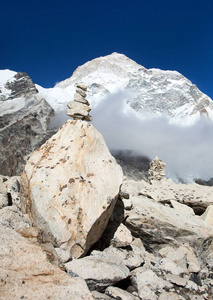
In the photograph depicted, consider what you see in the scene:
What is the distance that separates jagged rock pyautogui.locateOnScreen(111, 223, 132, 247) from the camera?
672cm

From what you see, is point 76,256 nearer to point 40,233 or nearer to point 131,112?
point 40,233

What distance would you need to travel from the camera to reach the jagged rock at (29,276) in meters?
2.97

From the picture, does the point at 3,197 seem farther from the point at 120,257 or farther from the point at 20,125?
the point at 20,125

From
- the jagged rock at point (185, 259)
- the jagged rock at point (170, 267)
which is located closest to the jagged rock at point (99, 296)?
the jagged rock at point (170, 267)

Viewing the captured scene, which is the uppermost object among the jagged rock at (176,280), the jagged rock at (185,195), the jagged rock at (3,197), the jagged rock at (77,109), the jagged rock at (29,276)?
the jagged rock at (77,109)

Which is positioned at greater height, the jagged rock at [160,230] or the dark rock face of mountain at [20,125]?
the dark rock face of mountain at [20,125]

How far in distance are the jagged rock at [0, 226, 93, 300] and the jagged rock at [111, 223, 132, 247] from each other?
3.41 m

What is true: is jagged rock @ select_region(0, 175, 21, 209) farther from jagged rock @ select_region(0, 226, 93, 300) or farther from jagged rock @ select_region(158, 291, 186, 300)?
jagged rock @ select_region(158, 291, 186, 300)

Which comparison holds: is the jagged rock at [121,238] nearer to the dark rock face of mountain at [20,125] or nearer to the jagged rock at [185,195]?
the jagged rock at [185,195]

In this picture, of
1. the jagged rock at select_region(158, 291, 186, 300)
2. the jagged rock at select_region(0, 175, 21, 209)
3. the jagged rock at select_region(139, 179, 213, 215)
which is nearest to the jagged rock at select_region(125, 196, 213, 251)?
the jagged rock at select_region(158, 291, 186, 300)

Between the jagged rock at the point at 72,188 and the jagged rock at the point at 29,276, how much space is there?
1.34m

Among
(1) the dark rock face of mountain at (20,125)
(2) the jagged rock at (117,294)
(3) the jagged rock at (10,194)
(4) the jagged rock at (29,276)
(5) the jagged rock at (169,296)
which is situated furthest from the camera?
(1) the dark rock face of mountain at (20,125)

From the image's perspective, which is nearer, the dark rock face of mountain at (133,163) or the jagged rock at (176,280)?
Result: the jagged rock at (176,280)

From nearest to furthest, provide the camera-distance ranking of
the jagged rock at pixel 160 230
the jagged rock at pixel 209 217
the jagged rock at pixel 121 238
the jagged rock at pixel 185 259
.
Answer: the jagged rock at pixel 185 259 → the jagged rock at pixel 121 238 → the jagged rock at pixel 160 230 → the jagged rock at pixel 209 217
